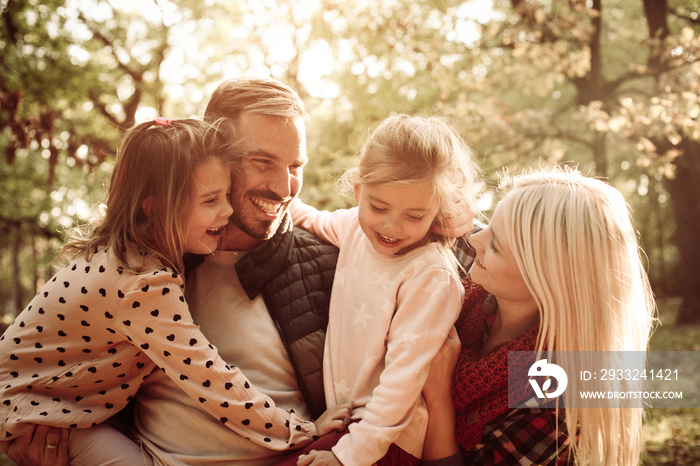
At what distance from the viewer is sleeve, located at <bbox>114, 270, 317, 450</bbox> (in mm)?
2160

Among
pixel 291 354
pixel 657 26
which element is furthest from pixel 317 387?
pixel 657 26

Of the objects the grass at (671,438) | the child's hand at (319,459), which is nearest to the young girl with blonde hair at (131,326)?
the child's hand at (319,459)

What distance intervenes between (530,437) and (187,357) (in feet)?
4.62

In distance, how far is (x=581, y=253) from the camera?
2.06 m

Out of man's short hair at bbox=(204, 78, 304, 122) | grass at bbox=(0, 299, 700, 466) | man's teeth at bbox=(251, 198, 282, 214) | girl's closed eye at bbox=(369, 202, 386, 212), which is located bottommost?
grass at bbox=(0, 299, 700, 466)

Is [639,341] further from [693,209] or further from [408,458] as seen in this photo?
[693,209]

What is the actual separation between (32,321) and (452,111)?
5.50m

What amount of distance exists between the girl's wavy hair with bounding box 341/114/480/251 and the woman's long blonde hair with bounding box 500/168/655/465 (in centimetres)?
34

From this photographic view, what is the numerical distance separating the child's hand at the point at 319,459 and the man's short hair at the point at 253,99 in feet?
5.26

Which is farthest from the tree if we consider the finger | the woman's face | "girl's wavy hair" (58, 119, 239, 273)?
the finger

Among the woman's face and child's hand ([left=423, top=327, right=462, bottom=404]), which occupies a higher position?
the woman's face

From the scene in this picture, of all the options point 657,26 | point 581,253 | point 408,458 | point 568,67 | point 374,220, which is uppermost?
point 657,26

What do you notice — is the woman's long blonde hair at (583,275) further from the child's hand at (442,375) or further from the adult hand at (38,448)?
the adult hand at (38,448)

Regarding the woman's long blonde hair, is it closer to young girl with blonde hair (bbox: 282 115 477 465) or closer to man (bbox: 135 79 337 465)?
young girl with blonde hair (bbox: 282 115 477 465)
